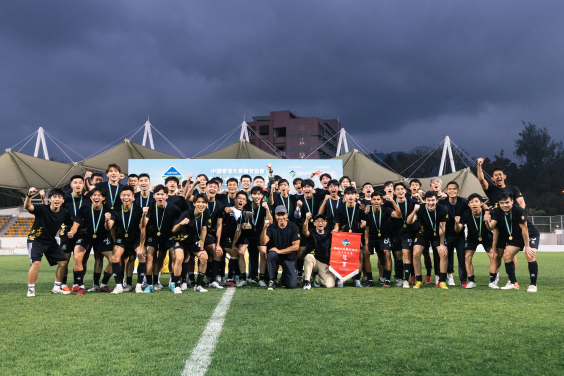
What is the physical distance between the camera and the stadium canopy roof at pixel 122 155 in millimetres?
18995

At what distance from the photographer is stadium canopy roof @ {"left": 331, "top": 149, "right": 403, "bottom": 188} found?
19891 mm

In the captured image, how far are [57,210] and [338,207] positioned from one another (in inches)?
167

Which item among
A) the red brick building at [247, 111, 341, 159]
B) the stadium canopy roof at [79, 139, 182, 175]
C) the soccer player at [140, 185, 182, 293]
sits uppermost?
the red brick building at [247, 111, 341, 159]

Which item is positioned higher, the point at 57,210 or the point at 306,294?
the point at 57,210

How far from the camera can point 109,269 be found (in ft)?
20.8

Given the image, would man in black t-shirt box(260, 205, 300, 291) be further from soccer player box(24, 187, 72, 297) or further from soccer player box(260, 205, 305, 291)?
soccer player box(24, 187, 72, 297)

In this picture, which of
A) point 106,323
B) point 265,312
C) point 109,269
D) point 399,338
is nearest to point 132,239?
point 109,269

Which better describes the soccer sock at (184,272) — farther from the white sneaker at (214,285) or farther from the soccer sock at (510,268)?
the soccer sock at (510,268)

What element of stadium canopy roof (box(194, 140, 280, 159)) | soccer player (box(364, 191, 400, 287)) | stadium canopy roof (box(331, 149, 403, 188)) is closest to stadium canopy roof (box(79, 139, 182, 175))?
stadium canopy roof (box(194, 140, 280, 159))

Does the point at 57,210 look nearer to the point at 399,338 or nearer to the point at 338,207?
the point at 338,207

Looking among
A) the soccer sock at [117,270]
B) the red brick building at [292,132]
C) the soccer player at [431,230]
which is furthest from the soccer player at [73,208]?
the red brick building at [292,132]

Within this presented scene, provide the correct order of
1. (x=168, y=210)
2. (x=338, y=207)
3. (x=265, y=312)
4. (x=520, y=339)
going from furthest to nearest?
Answer: 1. (x=338, y=207)
2. (x=168, y=210)
3. (x=265, y=312)
4. (x=520, y=339)

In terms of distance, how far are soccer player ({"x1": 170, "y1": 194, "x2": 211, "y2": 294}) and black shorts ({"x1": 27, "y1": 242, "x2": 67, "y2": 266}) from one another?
161cm

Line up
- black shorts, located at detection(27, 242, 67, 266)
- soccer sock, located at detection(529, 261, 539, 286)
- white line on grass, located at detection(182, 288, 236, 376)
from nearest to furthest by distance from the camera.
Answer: white line on grass, located at detection(182, 288, 236, 376)
black shorts, located at detection(27, 242, 67, 266)
soccer sock, located at detection(529, 261, 539, 286)
